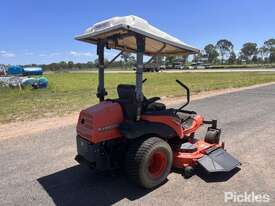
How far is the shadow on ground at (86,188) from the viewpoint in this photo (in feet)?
14.1

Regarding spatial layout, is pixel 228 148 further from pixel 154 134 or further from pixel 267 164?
pixel 154 134

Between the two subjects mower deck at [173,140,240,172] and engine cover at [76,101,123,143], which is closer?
engine cover at [76,101,123,143]

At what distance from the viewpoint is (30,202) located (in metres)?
4.26

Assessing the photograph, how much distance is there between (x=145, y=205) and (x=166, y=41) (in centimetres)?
214

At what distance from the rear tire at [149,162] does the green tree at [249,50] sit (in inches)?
4205

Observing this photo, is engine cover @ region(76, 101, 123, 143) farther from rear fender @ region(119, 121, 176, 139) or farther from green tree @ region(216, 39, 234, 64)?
green tree @ region(216, 39, 234, 64)

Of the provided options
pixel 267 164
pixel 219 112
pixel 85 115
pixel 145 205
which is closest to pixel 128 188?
pixel 145 205

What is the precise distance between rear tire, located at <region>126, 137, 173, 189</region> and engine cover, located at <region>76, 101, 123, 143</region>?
0.35 meters

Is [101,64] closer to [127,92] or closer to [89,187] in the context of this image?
[127,92]

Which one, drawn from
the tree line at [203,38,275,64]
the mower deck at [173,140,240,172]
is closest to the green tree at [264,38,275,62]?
the tree line at [203,38,275,64]

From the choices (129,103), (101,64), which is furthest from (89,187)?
(101,64)

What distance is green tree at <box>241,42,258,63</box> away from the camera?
4097 inches

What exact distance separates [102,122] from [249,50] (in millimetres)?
108465

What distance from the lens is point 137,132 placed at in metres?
4.36
